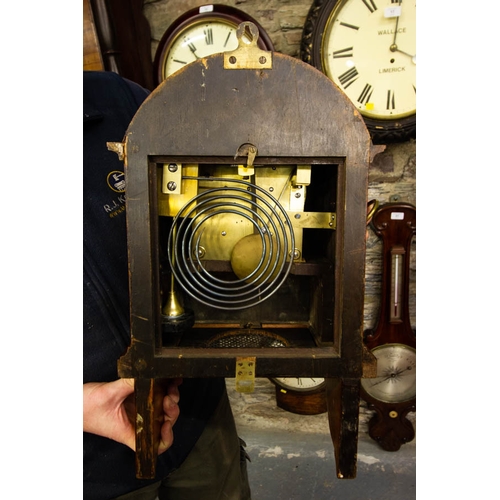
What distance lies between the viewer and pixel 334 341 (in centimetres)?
72

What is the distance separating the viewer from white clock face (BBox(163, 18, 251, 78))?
145cm

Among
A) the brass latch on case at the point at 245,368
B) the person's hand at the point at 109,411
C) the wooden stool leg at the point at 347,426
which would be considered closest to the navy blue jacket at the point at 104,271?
the person's hand at the point at 109,411

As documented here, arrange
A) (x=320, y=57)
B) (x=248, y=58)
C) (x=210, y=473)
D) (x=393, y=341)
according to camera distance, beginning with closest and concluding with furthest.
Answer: (x=248, y=58) < (x=210, y=473) < (x=320, y=57) < (x=393, y=341)

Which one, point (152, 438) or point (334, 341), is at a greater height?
point (334, 341)

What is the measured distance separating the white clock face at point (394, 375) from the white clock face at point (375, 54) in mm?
963

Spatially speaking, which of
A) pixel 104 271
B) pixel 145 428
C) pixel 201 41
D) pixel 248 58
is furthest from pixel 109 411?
pixel 201 41

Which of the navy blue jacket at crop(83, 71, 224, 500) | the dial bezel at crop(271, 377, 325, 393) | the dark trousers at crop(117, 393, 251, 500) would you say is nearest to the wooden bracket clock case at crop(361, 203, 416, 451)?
the dial bezel at crop(271, 377, 325, 393)

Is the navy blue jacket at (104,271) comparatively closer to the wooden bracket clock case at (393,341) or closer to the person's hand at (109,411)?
the person's hand at (109,411)

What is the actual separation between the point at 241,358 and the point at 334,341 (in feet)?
0.60

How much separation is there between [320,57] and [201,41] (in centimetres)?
46

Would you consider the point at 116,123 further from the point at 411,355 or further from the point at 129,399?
the point at 411,355

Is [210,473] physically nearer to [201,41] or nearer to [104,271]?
[104,271]

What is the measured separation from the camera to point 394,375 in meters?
Answer: 1.65

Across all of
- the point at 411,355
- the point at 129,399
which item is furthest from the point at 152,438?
the point at 411,355
